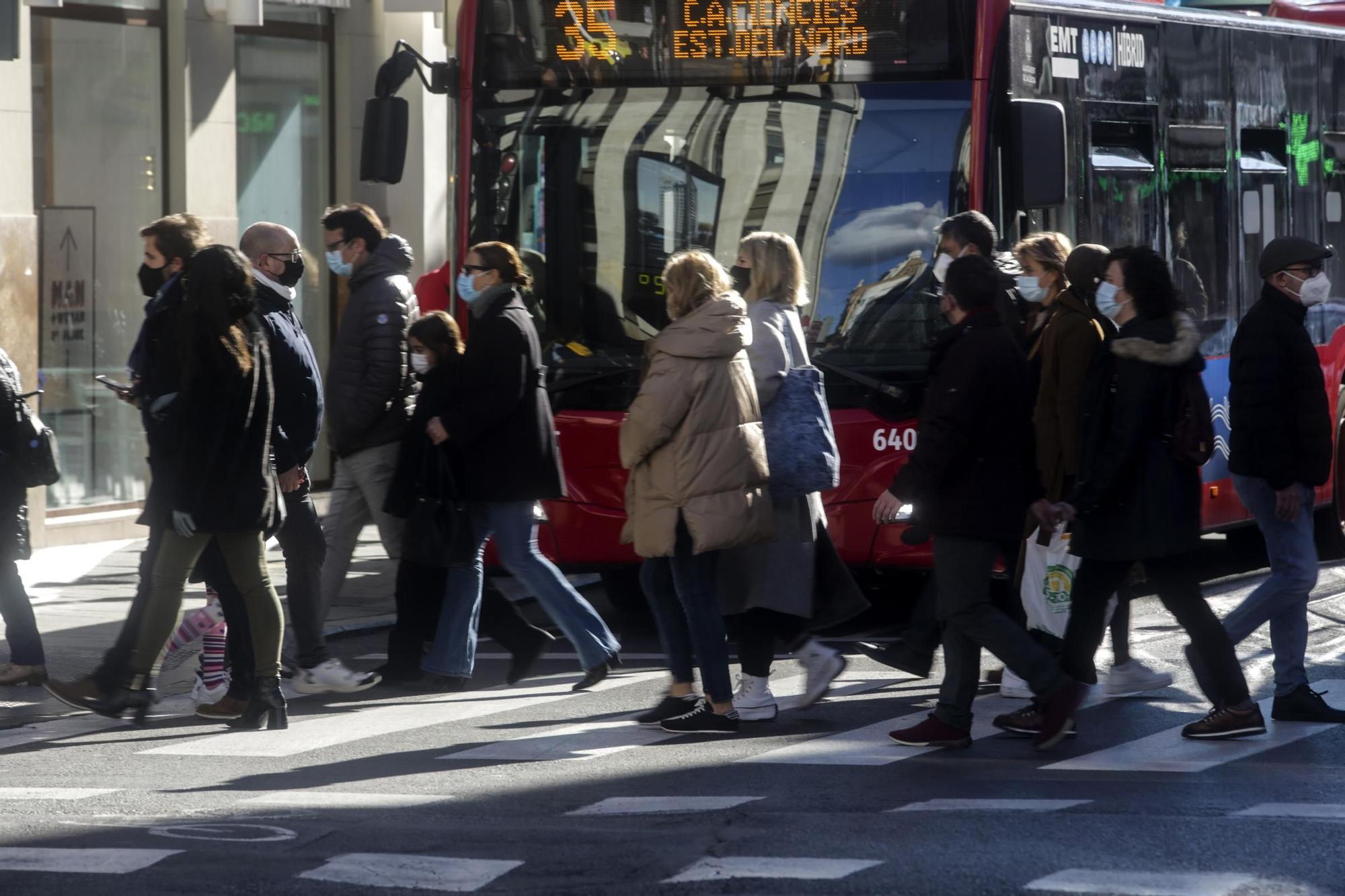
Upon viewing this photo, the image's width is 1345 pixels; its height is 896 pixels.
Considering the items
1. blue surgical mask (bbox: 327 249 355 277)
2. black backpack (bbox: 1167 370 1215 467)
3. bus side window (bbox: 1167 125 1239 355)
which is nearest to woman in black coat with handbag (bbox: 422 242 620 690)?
blue surgical mask (bbox: 327 249 355 277)

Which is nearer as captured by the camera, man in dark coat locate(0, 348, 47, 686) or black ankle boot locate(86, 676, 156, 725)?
black ankle boot locate(86, 676, 156, 725)

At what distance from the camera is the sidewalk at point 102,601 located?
9453mm

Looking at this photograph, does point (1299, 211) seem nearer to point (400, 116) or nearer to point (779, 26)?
point (779, 26)

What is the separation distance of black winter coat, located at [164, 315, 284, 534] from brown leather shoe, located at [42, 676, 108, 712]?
0.82 m

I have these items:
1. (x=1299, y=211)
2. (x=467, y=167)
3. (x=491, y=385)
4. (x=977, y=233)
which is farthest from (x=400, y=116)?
(x=1299, y=211)

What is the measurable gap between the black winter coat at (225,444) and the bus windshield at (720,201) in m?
2.57

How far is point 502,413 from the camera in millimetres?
8656

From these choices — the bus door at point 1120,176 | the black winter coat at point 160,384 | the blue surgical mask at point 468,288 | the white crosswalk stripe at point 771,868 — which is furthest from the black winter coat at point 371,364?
the white crosswalk stripe at point 771,868

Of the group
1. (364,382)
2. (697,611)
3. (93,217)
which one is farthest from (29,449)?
(93,217)

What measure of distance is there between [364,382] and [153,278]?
0.95 meters

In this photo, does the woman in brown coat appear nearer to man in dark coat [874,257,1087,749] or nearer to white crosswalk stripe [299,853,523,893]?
man in dark coat [874,257,1087,749]

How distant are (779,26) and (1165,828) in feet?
16.1

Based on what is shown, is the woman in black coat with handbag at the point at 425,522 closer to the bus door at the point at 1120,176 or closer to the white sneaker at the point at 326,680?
the white sneaker at the point at 326,680

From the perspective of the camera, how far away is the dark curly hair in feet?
24.9
